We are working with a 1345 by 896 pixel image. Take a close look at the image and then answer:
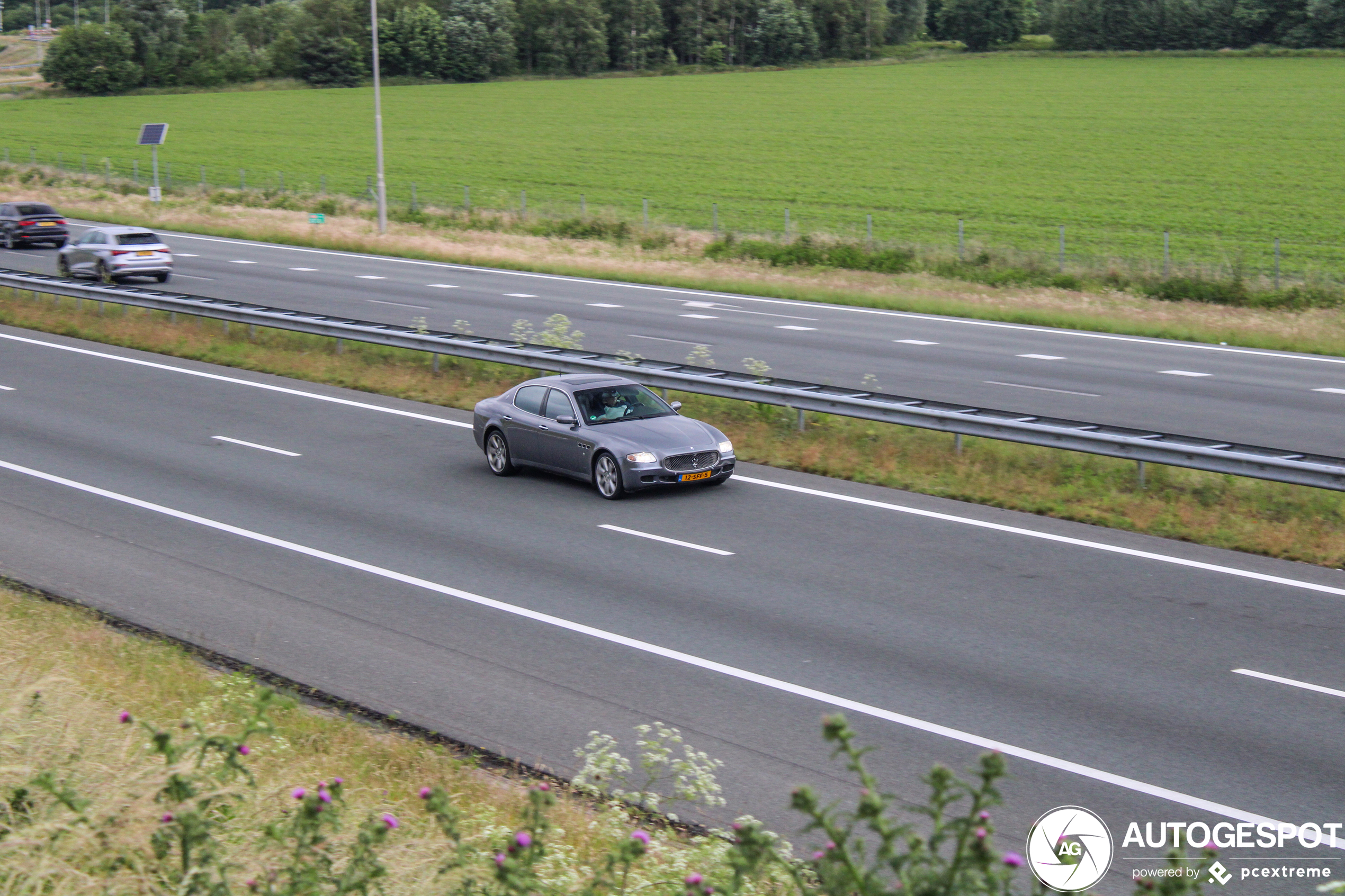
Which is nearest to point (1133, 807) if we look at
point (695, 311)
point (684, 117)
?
point (695, 311)

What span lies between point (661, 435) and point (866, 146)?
5996cm

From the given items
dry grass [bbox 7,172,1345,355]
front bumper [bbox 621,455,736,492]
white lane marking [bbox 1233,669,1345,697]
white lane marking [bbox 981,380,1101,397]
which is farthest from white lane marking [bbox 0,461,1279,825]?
dry grass [bbox 7,172,1345,355]

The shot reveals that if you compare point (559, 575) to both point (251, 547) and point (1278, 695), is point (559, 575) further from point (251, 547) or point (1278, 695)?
point (1278, 695)

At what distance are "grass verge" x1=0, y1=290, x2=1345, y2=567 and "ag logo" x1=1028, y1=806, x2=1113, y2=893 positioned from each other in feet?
22.4

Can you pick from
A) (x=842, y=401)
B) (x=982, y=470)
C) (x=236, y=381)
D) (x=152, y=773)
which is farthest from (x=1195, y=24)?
(x=152, y=773)

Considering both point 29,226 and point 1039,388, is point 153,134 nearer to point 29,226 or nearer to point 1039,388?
point 29,226

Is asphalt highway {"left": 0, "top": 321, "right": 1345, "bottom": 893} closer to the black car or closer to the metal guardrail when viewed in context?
the metal guardrail

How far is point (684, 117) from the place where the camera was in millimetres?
89688

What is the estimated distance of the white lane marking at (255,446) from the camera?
1800 centimetres

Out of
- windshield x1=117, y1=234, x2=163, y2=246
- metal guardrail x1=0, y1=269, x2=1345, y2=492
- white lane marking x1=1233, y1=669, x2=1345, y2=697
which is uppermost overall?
windshield x1=117, y1=234, x2=163, y2=246

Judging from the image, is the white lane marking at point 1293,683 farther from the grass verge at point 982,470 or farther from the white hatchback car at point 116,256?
the white hatchback car at point 116,256

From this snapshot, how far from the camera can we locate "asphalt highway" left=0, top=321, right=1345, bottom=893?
864 centimetres

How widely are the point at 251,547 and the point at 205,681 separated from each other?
424cm

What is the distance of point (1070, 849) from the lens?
457 cm
